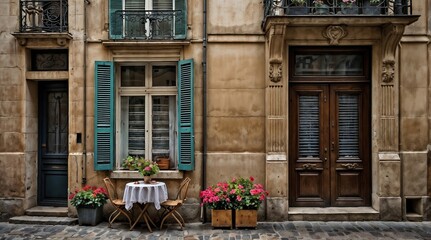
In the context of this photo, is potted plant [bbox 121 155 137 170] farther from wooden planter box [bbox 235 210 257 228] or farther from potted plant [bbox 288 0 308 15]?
potted plant [bbox 288 0 308 15]

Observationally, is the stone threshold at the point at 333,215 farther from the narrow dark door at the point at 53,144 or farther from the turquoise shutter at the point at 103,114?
the narrow dark door at the point at 53,144

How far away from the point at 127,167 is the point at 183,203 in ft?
4.91

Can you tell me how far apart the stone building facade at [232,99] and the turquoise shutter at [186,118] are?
24mm

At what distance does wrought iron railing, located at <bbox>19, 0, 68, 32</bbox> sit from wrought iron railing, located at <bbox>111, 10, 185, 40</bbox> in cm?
115

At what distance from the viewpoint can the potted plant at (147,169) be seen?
8344 millimetres

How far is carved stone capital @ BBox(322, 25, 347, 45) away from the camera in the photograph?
349 inches

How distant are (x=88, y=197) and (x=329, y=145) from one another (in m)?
5.47

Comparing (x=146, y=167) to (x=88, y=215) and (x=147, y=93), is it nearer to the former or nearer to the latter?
(x=88, y=215)

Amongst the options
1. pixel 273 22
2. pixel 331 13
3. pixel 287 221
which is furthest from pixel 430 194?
pixel 273 22

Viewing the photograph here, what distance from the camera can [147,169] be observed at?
27.3ft

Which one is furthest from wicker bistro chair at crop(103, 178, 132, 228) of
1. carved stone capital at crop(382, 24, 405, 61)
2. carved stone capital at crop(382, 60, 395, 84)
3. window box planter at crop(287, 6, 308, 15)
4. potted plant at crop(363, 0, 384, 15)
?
potted plant at crop(363, 0, 384, 15)

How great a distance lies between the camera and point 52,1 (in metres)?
9.18

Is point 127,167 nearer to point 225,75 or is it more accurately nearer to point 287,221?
point 225,75

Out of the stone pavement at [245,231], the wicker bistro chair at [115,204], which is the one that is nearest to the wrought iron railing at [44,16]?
the wicker bistro chair at [115,204]
